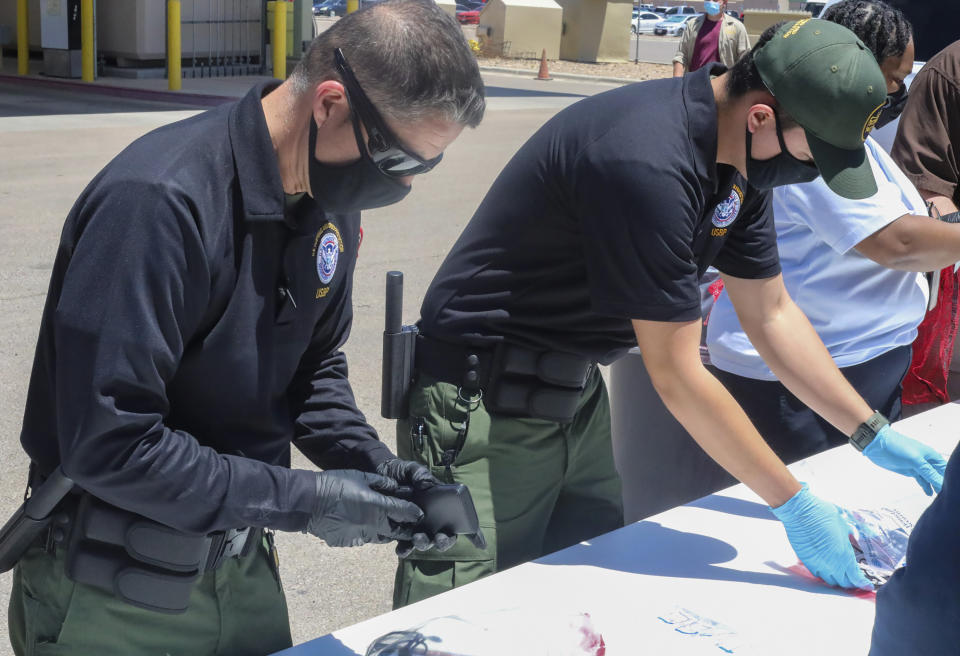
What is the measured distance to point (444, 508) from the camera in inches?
67.1

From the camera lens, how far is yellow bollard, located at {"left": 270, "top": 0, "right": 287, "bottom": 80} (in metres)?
16.9

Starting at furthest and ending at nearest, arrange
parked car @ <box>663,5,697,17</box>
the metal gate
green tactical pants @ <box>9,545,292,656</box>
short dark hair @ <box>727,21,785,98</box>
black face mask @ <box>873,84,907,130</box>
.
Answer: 1. parked car @ <box>663,5,697,17</box>
2. the metal gate
3. black face mask @ <box>873,84,907,130</box>
4. short dark hair @ <box>727,21,785,98</box>
5. green tactical pants @ <box>9,545,292,656</box>

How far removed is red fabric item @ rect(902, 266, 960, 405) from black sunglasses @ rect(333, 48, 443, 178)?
2111mm

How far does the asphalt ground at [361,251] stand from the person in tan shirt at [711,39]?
2.16 m

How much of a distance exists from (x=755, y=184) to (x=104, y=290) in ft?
4.13

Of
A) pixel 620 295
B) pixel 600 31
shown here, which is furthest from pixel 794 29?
pixel 600 31

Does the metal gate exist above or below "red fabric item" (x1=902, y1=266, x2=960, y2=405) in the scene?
below

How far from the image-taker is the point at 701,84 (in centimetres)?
210

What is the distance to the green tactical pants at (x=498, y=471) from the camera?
7.09 feet

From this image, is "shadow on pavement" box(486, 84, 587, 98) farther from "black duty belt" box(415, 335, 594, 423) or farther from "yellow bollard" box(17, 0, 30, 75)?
"black duty belt" box(415, 335, 594, 423)

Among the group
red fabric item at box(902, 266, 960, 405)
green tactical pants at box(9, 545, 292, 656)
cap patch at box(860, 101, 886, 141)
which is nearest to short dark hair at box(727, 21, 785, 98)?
cap patch at box(860, 101, 886, 141)

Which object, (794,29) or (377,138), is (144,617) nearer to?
(377,138)

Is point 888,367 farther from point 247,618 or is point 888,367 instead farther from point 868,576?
point 247,618

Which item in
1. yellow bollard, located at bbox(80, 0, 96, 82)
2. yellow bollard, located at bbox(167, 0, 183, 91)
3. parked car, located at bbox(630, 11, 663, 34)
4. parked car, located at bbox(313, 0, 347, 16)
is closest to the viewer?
yellow bollard, located at bbox(167, 0, 183, 91)
